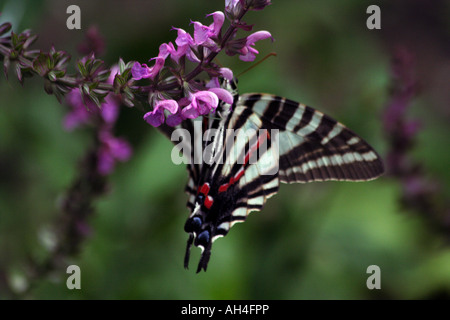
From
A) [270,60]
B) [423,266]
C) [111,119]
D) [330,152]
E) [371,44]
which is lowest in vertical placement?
[423,266]

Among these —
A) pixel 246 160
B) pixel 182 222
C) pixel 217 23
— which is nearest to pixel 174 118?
pixel 217 23

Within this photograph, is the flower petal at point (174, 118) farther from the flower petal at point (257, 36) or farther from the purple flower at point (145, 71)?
the flower petal at point (257, 36)

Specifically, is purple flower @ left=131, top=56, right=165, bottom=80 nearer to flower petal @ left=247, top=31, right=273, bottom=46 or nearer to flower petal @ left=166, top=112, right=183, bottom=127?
flower petal @ left=166, top=112, right=183, bottom=127

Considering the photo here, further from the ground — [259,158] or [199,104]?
[259,158]

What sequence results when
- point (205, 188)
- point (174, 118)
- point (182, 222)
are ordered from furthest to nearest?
point (182, 222) → point (205, 188) → point (174, 118)

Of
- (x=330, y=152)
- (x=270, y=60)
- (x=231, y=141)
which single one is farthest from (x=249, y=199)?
(x=270, y=60)

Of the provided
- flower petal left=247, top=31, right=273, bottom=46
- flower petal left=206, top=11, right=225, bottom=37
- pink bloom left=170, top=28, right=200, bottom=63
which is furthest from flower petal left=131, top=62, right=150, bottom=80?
flower petal left=247, top=31, right=273, bottom=46

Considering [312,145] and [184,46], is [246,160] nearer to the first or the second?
[312,145]

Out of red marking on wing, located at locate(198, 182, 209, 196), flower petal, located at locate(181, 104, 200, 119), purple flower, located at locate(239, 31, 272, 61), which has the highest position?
purple flower, located at locate(239, 31, 272, 61)
